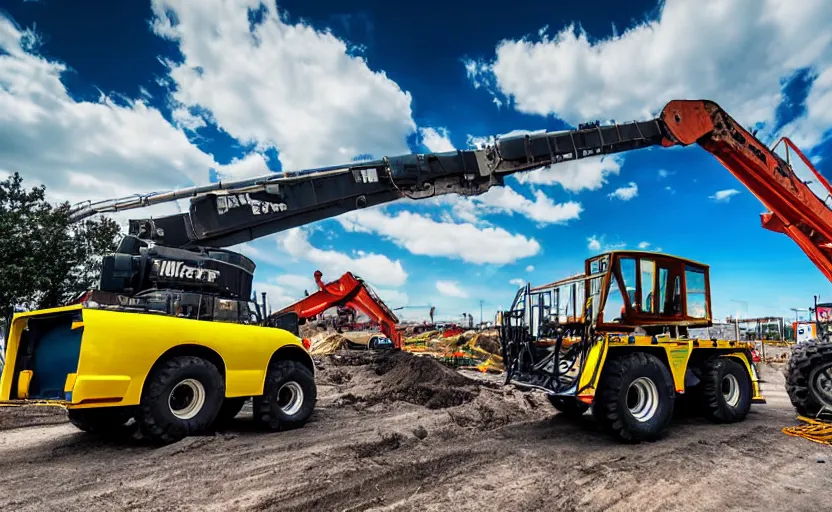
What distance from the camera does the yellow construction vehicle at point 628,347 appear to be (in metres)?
6.88

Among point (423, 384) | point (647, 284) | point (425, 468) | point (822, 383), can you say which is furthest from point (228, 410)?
point (822, 383)

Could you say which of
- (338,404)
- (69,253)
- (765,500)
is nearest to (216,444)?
(338,404)

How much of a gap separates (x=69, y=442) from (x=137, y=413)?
1740mm

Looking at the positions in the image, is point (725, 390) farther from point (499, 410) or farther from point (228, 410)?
point (228, 410)

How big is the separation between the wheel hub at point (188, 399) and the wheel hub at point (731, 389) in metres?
8.28

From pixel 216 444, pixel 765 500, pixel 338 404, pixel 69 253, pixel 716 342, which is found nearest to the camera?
pixel 765 500

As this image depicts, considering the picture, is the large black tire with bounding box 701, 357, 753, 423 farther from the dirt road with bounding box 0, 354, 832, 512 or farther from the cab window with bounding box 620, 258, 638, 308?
the cab window with bounding box 620, 258, 638, 308

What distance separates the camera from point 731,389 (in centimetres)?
888

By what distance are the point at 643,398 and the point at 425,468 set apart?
11.6ft

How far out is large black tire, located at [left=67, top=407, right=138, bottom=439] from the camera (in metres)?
6.99

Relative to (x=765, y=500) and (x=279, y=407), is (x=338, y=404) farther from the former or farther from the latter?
(x=765, y=500)

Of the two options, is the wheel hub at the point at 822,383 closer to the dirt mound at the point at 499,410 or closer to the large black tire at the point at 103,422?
the dirt mound at the point at 499,410

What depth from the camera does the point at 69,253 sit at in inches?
717

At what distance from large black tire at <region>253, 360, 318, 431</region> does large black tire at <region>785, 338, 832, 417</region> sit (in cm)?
809
